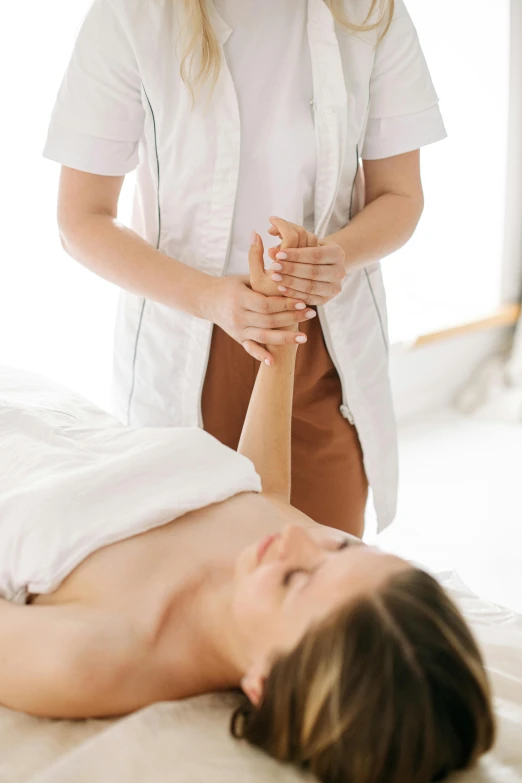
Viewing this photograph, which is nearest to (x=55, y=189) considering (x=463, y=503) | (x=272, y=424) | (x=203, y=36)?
(x=203, y=36)

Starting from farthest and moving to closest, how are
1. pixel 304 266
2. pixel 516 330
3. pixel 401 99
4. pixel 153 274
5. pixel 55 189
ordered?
pixel 516 330 < pixel 55 189 < pixel 401 99 < pixel 153 274 < pixel 304 266

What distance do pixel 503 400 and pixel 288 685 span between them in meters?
3.09

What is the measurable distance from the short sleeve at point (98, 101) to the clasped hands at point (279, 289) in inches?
12.7

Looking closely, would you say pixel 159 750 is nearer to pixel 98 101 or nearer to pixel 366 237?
pixel 366 237

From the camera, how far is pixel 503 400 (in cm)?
387

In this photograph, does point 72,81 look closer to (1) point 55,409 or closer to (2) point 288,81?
(2) point 288,81

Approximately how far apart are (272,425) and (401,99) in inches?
26.5

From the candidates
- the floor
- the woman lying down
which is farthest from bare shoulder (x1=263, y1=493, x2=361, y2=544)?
the floor

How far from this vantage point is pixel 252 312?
142cm

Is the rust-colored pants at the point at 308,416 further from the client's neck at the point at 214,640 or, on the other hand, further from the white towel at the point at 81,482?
the client's neck at the point at 214,640

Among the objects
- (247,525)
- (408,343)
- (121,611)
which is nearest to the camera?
(121,611)

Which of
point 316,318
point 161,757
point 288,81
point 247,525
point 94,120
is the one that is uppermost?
point 288,81

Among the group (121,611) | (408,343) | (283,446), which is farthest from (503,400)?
(121,611)

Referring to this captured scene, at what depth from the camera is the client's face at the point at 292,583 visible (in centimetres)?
104
